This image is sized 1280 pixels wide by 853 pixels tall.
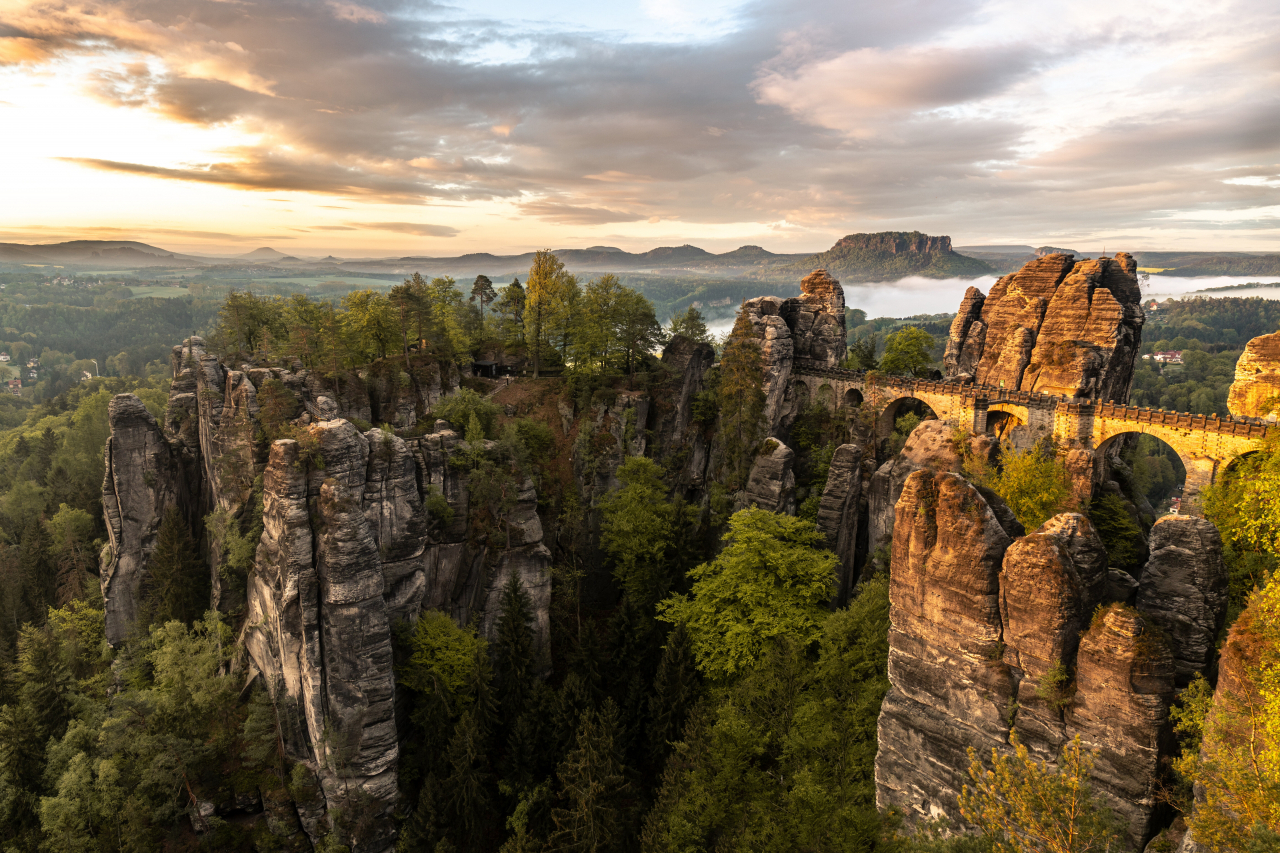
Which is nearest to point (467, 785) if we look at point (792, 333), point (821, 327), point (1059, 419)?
point (792, 333)

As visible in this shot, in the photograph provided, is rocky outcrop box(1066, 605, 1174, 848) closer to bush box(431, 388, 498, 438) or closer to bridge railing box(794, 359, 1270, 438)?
bridge railing box(794, 359, 1270, 438)

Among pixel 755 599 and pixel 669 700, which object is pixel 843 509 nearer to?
pixel 755 599

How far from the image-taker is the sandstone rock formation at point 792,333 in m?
51.6

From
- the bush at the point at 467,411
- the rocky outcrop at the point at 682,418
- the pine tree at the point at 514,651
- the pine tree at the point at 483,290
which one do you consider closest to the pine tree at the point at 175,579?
the bush at the point at 467,411

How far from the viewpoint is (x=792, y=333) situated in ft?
194

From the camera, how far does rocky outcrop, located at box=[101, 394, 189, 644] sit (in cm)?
3956

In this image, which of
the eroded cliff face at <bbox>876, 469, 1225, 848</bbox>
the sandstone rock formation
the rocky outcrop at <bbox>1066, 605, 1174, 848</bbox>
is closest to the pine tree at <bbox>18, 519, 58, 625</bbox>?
the sandstone rock formation

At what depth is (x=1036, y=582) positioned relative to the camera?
15297 mm

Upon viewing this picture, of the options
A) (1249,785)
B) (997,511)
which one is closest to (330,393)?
(997,511)

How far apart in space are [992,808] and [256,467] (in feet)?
113

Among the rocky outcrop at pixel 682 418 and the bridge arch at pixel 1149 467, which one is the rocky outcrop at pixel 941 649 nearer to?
the rocky outcrop at pixel 682 418

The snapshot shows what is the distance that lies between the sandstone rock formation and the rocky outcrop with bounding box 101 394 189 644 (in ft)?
138

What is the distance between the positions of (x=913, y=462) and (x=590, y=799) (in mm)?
24324

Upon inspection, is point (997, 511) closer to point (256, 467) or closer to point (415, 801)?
point (415, 801)
